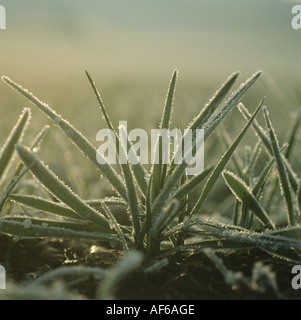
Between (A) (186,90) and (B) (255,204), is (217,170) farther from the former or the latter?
(A) (186,90)

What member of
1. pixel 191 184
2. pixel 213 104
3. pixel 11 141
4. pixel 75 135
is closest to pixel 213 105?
pixel 213 104

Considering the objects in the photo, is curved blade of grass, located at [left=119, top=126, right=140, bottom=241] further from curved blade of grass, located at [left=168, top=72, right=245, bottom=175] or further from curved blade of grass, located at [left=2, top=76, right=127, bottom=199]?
curved blade of grass, located at [left=168, top=72, right=245, bottom=175]

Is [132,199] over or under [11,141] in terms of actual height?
under

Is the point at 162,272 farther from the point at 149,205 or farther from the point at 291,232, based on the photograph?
the point at 291,232

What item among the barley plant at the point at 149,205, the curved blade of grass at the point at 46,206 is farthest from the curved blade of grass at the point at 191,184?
the curved blade of grass at the point at 46,206

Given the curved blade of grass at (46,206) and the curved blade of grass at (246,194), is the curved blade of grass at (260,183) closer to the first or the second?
the curved blade of grass at (246,194)
